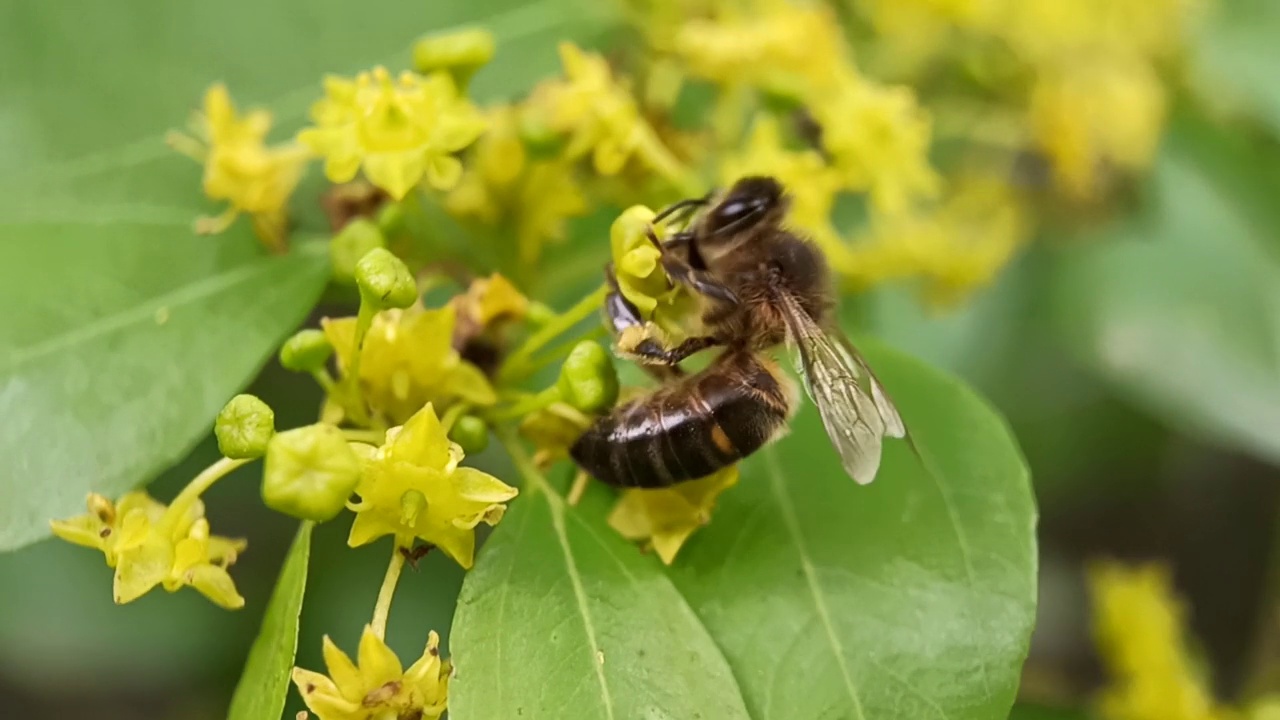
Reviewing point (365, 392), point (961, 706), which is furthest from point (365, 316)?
point (961, 706)

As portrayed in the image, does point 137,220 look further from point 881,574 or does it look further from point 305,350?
point 881,574

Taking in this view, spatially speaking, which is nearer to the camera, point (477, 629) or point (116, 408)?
point (477, 629)

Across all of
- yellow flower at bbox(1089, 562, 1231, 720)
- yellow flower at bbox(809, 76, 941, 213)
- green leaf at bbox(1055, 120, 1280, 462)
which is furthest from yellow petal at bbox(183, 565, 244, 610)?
green leaf at bbox(1055, 120, 1280, 462)

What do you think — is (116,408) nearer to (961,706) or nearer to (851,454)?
(851,454)

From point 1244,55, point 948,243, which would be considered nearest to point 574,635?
point 948,243

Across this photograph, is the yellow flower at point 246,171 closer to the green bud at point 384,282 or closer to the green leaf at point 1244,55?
the green bud at point 384,282

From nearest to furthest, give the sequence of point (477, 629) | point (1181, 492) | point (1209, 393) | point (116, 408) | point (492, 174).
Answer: point (477, 629) < point (116, 408) < point (492, 174) < point (1209, 393) < point (1181, 492)

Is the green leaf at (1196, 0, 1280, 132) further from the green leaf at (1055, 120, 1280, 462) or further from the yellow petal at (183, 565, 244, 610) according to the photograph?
the yellow petal at (183, 565, 244, 610)
